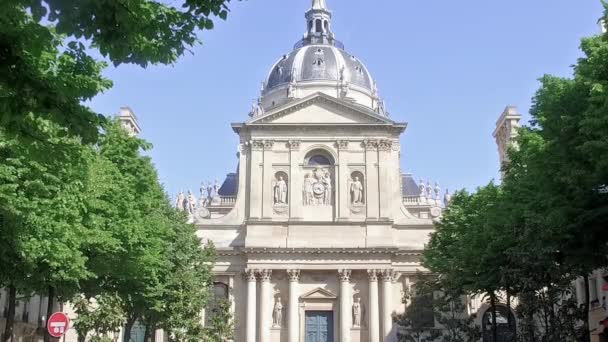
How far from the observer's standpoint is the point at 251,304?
49.0 m

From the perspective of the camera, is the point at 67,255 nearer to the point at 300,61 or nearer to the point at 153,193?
the point at 153,193

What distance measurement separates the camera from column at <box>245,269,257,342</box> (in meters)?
48.5

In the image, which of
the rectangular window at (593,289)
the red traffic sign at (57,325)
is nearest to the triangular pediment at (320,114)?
the rectangular window at (593,289)

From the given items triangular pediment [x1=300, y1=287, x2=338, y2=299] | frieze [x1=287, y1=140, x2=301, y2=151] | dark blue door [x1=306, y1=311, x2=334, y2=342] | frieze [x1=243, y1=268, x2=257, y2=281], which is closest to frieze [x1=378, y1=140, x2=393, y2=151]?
frieze [x1=287, y1=140, x2=301, y2=151]

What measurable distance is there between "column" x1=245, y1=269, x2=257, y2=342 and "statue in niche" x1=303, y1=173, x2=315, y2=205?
244 inches

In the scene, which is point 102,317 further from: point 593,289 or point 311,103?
point 311,103

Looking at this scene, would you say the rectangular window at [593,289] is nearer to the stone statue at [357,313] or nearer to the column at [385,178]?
the column at [385,178]

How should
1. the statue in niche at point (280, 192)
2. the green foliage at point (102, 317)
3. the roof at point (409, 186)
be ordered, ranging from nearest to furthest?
1. the green foliage at point (102, 317)
2. the statue in niche at point (280, 192)
3. the roof at point (409, 186)

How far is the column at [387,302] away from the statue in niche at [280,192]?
27.7 feet

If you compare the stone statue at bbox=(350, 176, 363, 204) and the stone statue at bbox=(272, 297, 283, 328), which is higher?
the stone statue at bbox=(350, 176, 363, 204)

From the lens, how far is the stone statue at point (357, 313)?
48812mm

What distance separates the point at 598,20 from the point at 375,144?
107ft

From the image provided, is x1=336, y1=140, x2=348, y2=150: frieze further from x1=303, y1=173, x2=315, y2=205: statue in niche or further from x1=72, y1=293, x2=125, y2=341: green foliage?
x1=72, y1=293, x2=125, y2=341: green foliage

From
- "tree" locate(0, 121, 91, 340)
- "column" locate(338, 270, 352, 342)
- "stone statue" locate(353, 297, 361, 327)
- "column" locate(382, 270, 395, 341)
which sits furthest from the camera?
"stone statue" locate(353, 297, 361, 327)
